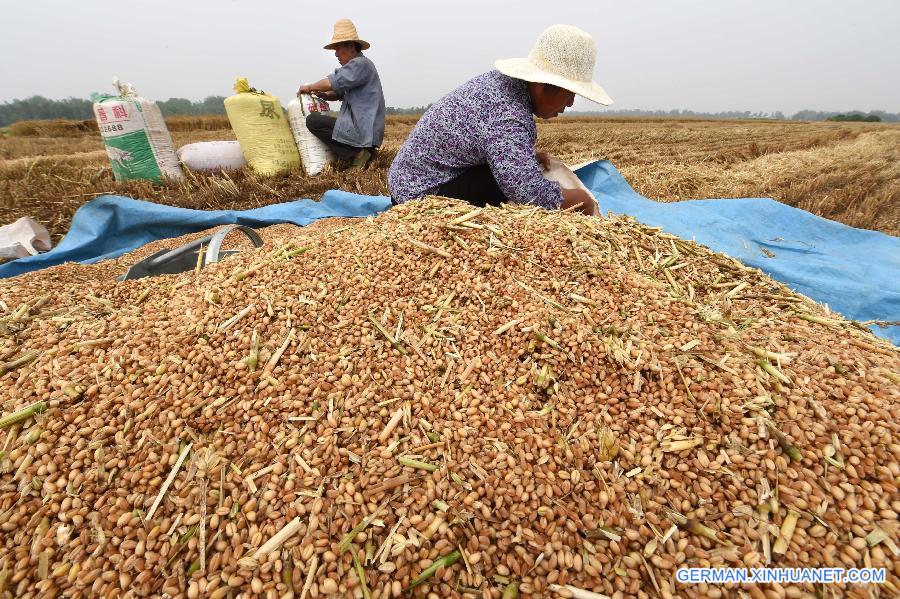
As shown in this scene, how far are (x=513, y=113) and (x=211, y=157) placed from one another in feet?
13.4

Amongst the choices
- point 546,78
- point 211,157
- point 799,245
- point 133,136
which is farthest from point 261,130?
point 799,245

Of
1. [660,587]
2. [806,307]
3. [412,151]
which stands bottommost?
[660,587]

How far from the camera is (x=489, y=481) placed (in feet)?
3.29

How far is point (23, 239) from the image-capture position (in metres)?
3.11

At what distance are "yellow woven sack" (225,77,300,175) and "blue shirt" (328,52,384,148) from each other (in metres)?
0.62

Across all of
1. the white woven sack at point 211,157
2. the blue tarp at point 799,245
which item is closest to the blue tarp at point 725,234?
the blue tarp at point 799,245

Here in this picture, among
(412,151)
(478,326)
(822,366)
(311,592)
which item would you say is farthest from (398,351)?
(412,151)

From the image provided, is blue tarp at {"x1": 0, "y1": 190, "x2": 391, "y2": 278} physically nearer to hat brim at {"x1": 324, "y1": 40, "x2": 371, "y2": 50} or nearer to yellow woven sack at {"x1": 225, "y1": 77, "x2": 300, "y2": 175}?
yellow woven sack at {"x1": 225, "y1": 77, "x2": 300, "y2": 175}

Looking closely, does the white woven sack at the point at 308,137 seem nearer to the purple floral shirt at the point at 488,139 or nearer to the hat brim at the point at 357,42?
the hat brim at the point at 357,42

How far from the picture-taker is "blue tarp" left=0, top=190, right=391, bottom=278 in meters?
3.05

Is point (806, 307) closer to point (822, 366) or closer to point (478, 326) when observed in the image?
point (822, 366)

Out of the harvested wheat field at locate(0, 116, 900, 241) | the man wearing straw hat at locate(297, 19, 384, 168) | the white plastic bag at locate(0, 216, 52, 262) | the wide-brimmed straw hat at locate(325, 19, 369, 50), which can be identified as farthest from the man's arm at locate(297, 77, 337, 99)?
the white plastic bag at locate(0, 216, 52, 262)

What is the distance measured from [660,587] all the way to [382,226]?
5.41ft

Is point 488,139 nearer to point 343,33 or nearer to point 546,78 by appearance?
point 546,78
